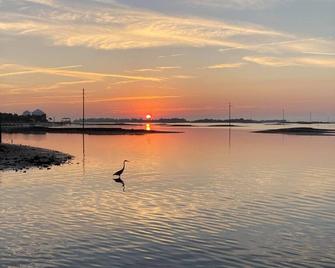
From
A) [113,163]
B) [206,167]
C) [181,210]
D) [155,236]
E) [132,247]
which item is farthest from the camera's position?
[113,163]

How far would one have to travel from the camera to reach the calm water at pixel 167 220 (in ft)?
46.0

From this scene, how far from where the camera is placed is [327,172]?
1464 inches

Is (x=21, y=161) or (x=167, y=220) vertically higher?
(x=21, y=161)

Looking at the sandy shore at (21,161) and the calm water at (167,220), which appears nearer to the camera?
the calm water at (167,220)

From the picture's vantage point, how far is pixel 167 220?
1889 cm

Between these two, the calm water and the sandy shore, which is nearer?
the calm water

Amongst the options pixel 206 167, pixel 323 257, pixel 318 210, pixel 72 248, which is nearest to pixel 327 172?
pixel 206 167

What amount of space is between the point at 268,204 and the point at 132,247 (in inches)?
384

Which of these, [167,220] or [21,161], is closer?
[167,220]

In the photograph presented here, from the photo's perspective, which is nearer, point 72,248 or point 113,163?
point 72,248

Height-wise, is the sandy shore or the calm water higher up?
the sandy shore

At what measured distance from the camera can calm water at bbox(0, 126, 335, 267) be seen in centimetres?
1403

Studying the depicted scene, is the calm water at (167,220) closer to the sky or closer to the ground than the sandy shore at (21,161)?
closer to the ground

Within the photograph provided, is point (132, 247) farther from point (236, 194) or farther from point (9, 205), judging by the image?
point (236, 194)
